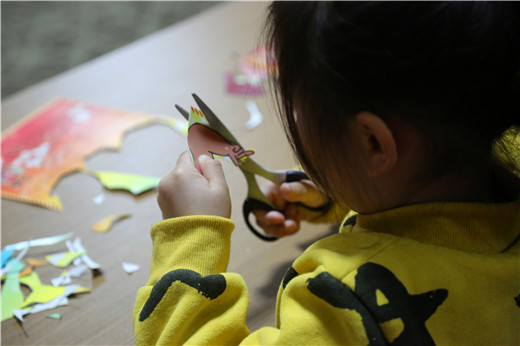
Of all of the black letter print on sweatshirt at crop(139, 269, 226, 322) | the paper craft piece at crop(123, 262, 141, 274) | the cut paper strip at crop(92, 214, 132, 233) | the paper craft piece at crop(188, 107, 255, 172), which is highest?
the paper craft piece at crop(188, 107, 255, 172)

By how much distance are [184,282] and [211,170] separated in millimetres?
131

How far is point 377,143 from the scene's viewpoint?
41cm

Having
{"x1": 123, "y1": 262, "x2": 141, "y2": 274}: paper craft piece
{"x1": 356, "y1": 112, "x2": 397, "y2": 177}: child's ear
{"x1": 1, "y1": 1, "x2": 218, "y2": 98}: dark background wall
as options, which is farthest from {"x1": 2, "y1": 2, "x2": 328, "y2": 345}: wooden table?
{"x1": 1, "y1": 1, "x2": 218, "y2": 98}: dark background wall

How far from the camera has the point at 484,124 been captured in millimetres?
398

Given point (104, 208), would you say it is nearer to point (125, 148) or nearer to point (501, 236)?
point (125, 148)

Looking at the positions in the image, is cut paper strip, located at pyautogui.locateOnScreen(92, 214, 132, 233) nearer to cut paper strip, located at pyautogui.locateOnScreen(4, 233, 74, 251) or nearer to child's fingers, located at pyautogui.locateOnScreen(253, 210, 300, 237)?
cut paper strip, located at pyautogui.locateOnScreen(4, 233, 74, 251)

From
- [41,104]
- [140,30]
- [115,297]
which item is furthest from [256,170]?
[140,30]

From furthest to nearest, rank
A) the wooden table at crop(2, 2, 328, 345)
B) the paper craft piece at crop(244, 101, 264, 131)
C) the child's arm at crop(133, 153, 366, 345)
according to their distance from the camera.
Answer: the paper craft piece at crop(244, 101, 264, 131)
the wooden table at crop(2, 2, 328, 345)
the child's arm at crop(133, 153, 366, 345)

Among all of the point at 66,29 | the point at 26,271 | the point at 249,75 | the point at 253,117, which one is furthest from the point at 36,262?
the point at 66,29

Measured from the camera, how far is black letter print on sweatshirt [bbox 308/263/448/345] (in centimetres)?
40

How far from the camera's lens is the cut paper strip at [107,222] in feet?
2.24

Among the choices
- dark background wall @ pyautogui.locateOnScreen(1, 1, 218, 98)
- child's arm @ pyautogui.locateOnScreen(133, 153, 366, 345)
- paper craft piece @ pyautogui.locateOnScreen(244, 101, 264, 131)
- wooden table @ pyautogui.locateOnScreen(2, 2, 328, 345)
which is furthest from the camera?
dark background wall @ pyautogui.locateOnScreen(1, 1, 218, 98)

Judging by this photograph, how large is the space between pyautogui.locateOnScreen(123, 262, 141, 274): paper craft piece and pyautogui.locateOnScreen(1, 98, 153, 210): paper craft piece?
17 centimetres

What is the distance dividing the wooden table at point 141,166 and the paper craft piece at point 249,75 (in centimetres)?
2
